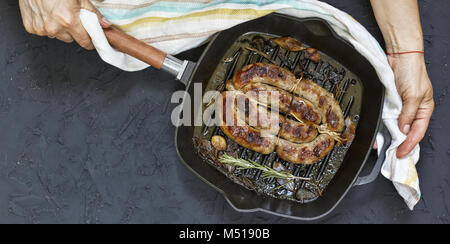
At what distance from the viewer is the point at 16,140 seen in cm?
182

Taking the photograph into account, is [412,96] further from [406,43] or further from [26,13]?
[26,13]

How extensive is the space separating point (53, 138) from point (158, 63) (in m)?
0.65

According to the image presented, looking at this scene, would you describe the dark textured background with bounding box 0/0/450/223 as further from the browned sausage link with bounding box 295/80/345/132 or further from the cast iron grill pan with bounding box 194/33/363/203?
the browned sausage link with bounding box 295/80/345/132

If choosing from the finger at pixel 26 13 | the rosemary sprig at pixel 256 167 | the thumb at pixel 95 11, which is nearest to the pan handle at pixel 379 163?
the rosemary sprig at pixel 256 167

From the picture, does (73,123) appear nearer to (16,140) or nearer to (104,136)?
(104,136)

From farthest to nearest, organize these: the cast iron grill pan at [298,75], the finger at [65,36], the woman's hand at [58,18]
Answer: the cast iron grill pan at [298,75] → the finger at [65,36] → the woman's hand at [58,18]

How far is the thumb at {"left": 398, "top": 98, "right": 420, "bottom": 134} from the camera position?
5.27ft

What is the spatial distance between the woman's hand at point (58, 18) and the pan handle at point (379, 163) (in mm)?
1185

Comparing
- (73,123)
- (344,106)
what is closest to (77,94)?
(73,123)

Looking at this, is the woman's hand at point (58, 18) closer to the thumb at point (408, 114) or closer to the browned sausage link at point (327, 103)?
the browned sausage link at point (327, 103)

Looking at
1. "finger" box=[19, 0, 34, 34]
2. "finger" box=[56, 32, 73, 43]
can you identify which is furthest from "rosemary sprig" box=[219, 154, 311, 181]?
"finger" box=[19, 0, 34, 34]

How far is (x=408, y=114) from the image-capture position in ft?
5.29

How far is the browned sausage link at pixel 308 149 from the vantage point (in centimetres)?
167

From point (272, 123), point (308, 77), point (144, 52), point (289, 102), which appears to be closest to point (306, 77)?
point (308, 77)
